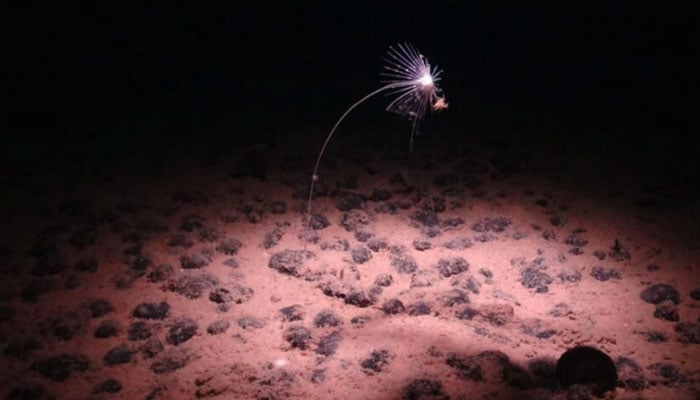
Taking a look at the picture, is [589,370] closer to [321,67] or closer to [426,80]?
[426,80]

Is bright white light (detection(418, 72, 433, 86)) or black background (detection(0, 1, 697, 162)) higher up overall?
black background (detection(0, 1, 697, 162))

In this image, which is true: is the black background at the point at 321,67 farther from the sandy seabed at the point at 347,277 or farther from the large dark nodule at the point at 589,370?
the large dark nodule at the point at 589,370

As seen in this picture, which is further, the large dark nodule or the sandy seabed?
the sandy seabed

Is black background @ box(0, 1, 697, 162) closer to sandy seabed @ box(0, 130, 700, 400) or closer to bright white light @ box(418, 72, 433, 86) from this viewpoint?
sandy seabed @ box(0, 130, 700, 400)

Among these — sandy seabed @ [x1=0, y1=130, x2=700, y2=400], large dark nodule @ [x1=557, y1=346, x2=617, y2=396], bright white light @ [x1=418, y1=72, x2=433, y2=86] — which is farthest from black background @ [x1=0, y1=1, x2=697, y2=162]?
large dark nodule @ [x1=557, y1=346, x2=617, y2=396]

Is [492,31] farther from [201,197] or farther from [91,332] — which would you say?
[91,332]

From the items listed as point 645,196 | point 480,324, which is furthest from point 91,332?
point 645,196

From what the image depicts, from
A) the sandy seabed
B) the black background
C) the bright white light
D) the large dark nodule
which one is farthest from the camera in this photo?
the black background
